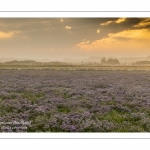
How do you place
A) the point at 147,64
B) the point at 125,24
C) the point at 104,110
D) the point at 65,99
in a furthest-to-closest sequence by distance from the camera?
the point at 147,64
the point at 125,24
the point at 65,99
the point at 104,110

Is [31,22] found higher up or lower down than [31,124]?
higher up

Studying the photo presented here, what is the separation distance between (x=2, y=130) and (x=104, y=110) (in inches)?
190

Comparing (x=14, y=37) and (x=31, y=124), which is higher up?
(x=14, y=37)

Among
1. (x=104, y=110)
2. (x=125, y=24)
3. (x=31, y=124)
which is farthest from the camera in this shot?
(x=125, y=24)
